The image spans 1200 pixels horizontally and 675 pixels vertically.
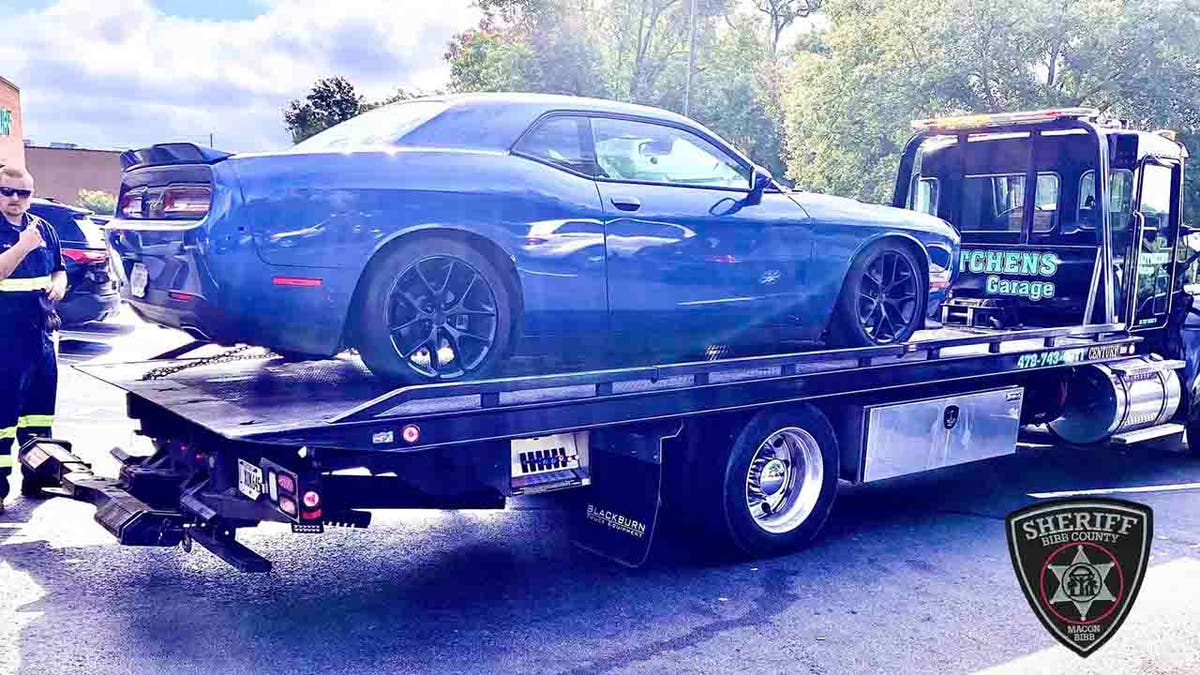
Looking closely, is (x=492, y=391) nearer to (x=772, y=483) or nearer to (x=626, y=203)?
(x=626, y=203)

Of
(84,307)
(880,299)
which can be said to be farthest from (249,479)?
(84,307)

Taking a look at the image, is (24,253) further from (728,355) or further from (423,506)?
(728,355)

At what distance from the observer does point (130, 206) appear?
15.4 feet

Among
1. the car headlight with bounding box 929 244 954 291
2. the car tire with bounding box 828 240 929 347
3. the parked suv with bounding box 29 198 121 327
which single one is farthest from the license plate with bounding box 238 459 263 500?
the parked suv with bounding box 29 198 121 327

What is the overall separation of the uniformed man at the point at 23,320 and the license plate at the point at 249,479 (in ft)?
7.16

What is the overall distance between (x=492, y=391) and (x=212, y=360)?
2121 millimetres

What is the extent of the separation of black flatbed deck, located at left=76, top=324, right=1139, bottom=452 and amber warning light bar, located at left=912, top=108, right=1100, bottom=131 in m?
1.97

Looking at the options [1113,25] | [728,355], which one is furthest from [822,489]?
[1113,25]

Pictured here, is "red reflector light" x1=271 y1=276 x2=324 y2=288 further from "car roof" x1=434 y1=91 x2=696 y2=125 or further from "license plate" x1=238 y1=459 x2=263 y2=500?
"car roof" x1=434 y1=91 x2=696 y2=125

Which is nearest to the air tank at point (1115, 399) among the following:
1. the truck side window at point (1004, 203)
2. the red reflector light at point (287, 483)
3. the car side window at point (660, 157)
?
the truck side window at point (1004, 203)

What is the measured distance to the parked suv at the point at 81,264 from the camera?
11039 millimetres

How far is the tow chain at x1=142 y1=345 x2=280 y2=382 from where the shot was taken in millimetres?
4998

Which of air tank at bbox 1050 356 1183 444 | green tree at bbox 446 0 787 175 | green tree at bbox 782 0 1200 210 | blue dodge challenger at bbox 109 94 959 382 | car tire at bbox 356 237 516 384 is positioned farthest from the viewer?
green tree at bbox 446 0 787 175

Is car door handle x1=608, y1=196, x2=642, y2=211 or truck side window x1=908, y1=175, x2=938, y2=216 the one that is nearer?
car door handle x1=608, y1=196, x2=642, y2=211
